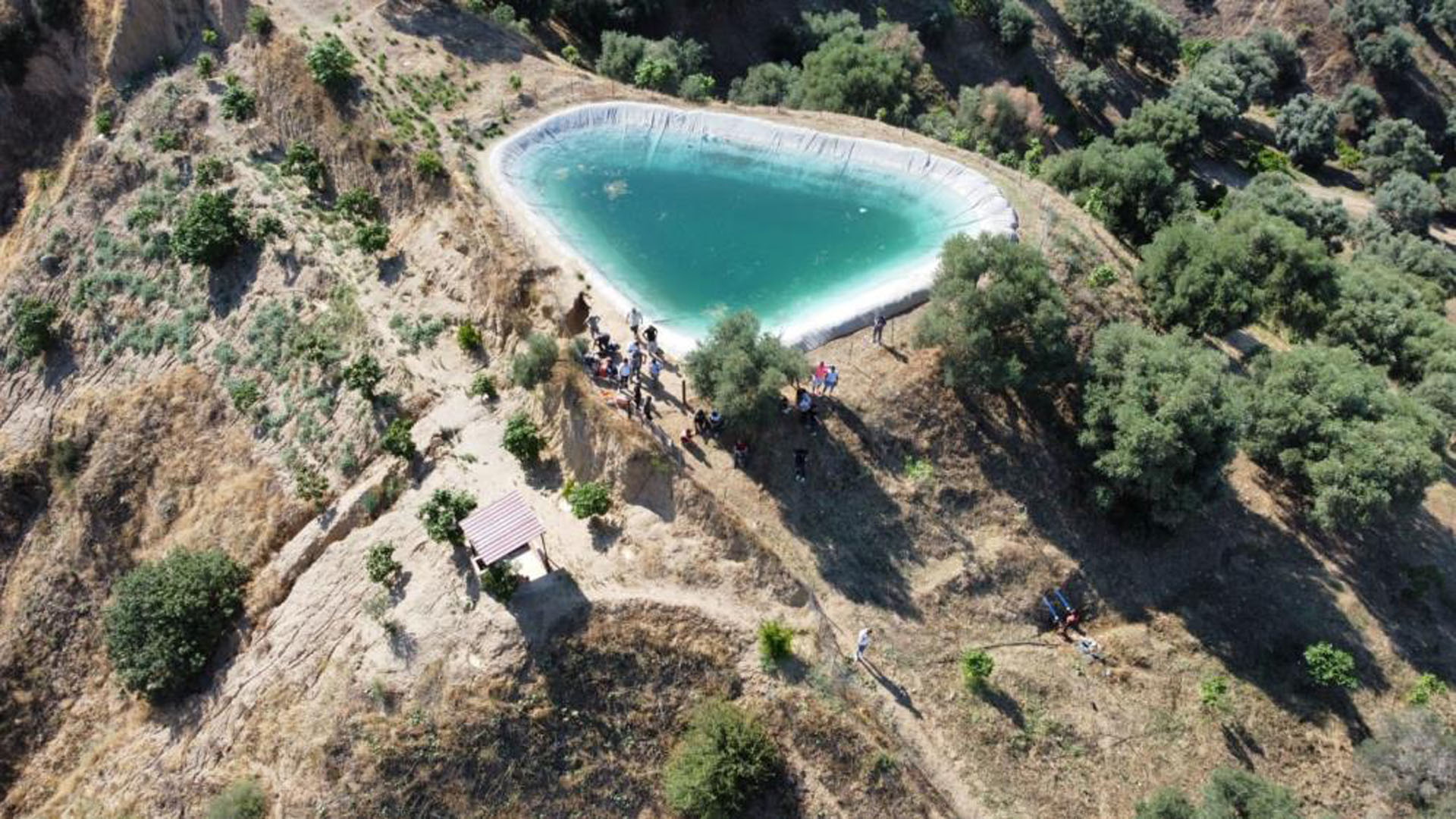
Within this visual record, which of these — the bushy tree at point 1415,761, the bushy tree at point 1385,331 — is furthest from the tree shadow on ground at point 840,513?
the bushy tree at point 1385,331

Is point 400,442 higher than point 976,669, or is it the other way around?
point 400,442

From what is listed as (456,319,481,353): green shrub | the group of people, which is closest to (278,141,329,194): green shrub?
(456,319,481,353): green shrub

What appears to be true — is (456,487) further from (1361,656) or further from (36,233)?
(1361,656)

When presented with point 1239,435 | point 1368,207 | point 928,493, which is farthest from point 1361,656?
point 1368,207

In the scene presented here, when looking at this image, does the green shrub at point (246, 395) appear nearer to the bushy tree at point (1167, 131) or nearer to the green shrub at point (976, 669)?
the green shrub at point (976, 669)

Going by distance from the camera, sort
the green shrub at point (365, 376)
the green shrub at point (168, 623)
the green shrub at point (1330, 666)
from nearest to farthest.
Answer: the green shrub at point (168, 623) → the green shrub at point (1330, 666) → the green shrub at point (365, 376)

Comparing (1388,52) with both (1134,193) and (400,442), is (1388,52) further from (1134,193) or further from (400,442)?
(400,442)

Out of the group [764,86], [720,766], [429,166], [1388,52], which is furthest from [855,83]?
[1388,52]
